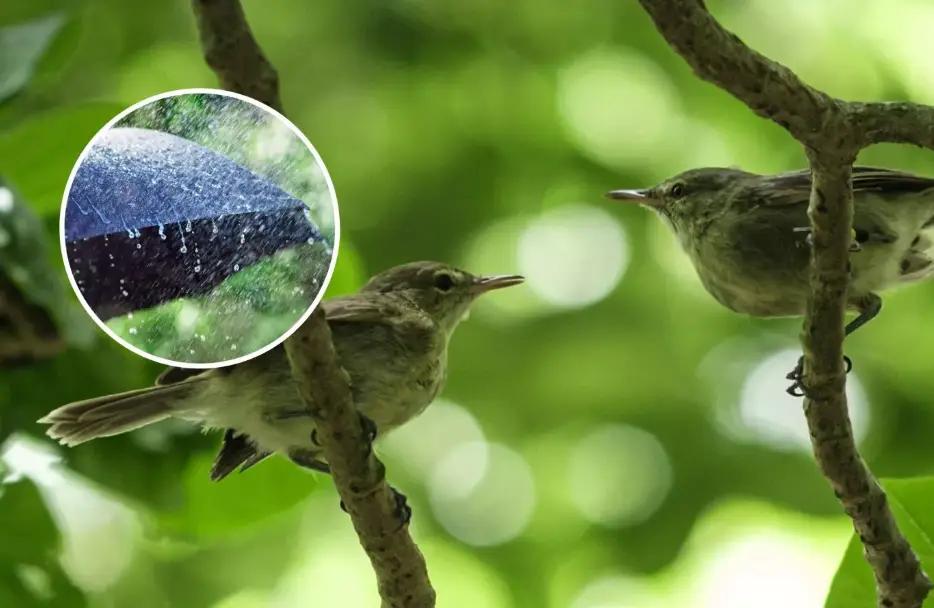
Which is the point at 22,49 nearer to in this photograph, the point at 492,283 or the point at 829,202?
the point at 492,283

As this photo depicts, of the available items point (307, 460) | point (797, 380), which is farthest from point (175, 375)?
point (797, 380)

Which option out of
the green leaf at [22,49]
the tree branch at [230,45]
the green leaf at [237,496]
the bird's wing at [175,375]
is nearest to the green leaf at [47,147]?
the green leaf at [22,49]

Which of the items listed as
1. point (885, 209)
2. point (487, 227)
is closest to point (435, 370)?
point (885, 209)

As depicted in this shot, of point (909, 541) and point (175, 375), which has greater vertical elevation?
point (909, 541)

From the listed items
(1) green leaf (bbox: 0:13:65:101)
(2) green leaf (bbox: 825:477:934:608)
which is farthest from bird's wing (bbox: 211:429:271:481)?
(2) green leaf (bbox: 825:477:934:608)

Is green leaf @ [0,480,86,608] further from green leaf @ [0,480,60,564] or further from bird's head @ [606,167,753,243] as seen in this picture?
bird's head @ [606,167,753,243]

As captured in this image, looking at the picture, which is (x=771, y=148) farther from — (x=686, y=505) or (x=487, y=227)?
(x=686, y=505)
